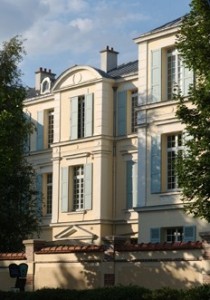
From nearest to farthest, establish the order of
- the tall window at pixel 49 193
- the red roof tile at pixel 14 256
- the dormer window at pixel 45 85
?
the red roof tile at pixel 14 256, the tall window at pixel 49 193, the dormer window at pixel 45 85

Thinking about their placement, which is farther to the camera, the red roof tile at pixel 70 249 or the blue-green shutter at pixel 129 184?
the blue-green shutter at pixel 129 184

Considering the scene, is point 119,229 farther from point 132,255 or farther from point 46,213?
point 132,255

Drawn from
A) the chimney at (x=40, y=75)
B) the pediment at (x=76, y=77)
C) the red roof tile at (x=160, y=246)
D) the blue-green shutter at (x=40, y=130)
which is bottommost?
the red roof tile at (x=160, y=246)

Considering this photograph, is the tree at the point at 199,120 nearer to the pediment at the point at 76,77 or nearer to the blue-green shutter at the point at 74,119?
the pediment at the point at 76,77

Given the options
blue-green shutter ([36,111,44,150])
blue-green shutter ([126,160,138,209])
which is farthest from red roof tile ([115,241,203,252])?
blue-green shutter ([36,111,44,150])

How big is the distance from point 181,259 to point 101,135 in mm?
19382

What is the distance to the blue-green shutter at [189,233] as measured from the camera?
3144 cm

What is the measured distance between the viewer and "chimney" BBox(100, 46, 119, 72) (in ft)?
151

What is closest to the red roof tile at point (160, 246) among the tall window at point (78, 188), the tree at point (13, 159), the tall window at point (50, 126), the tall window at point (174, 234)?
the tree at point (13, 159)

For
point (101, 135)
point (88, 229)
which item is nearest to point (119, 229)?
point (88, 229)

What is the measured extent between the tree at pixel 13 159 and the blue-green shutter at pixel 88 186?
7.35m

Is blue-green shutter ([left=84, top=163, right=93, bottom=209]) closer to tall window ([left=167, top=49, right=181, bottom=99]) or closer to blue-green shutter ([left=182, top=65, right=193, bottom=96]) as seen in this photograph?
tall window ([left=167, top=49, right=181, bottom=99])

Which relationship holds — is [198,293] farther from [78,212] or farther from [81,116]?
[81,116]

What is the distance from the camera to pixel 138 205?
112 feet
